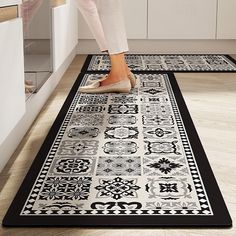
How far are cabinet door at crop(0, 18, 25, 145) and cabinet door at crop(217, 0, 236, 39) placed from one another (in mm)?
3010

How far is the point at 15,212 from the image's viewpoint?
57.1 inches

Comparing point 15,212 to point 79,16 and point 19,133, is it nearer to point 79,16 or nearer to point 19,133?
point 19,133

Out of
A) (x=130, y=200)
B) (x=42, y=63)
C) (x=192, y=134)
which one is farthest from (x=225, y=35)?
(x=130, y=200)

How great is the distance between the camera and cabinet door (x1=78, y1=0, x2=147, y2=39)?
4.60 metres

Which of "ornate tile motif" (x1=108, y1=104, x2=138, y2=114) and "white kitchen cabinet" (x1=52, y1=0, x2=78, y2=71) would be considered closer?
"ornate tile motif" (x1=108, y1=104, x2=138, y2=114)

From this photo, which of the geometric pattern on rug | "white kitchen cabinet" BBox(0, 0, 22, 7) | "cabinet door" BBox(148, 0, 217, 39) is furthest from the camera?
"cabinet door" BBox(148, 0, 217, 39)

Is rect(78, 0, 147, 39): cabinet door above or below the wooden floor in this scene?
above

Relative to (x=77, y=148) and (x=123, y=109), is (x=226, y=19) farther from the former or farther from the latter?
(x=77, y=148)

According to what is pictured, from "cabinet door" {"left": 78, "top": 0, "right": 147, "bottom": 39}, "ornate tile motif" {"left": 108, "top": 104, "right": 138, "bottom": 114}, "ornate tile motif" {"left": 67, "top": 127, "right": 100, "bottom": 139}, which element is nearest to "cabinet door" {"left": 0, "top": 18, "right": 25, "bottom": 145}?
"ornate tile motif" {"left": 67, "top": 127, "right": 100, "bottom": 139}

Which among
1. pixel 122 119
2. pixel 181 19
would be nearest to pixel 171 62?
pixel 181 19

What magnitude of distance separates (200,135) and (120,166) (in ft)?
1.69

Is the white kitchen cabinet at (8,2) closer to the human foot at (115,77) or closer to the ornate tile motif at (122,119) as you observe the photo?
the ornate tile motif at (122,119)

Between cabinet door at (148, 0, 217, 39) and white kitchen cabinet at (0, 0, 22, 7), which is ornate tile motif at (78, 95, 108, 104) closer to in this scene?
white kitchen cabinet at (0, 0, 22, 7)

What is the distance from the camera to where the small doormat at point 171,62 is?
3.83m
